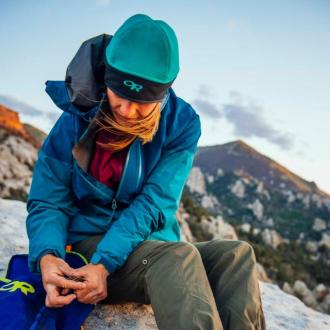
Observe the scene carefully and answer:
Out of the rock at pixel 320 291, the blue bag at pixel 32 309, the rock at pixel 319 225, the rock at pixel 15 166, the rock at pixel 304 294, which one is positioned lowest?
the rock at pixel 319 225

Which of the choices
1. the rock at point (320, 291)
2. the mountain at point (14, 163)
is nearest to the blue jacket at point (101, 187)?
the mountain at point (14, 163)

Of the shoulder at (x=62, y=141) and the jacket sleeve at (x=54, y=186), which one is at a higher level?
the shoulder at (x=62, y=141)

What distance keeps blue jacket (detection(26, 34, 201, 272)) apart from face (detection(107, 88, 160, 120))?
0.29 feet

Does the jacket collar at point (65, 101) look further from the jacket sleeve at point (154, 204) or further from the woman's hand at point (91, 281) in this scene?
the woman's hand at point (91, 281)

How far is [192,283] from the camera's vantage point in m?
2.04

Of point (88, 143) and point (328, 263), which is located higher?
point (88, 143)

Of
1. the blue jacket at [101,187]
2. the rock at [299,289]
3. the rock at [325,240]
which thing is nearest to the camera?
the blue jacket at [101,187]

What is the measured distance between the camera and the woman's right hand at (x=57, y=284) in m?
2.07

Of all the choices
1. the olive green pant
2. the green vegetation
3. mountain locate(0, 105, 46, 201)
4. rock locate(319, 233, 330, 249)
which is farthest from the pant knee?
rock locate(319, 233, 330, 249)

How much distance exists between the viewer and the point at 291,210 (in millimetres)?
66125

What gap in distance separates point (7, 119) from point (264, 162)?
250 feet

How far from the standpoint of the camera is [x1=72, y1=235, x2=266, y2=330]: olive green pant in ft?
6.33

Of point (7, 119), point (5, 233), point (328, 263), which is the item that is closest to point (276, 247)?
point (328, 263)

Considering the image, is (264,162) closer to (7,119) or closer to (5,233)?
(7,119)
